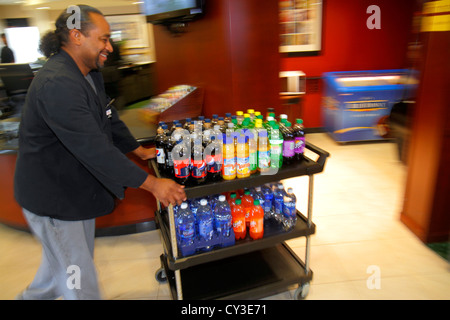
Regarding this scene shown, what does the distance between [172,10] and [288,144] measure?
2.06 meters

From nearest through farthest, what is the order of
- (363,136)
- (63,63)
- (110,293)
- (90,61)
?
(63,63) → (90,61) → (110,293) → (363,136)

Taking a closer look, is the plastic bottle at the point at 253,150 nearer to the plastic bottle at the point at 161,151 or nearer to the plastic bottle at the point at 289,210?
the plastic bottle at the point at 289,210

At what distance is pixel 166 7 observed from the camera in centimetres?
336

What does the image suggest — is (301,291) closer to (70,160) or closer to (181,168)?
(181,168)

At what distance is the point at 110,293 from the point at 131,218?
871 millimetres

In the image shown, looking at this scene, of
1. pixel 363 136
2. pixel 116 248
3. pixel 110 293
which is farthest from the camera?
pixel 363 136

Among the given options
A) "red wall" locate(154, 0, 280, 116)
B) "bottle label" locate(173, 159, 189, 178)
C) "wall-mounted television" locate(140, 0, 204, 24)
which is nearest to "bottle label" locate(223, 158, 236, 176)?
"bottle label" locate(173, 159, 189, 178)

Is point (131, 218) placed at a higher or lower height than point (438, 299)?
higher

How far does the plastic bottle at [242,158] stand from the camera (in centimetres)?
187

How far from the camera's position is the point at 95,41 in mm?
1700

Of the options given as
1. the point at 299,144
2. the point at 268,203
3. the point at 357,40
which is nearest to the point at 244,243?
the point at 268,203

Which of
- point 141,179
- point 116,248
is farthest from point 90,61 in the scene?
point 116,248

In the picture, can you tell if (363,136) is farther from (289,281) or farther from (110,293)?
(110,293)
